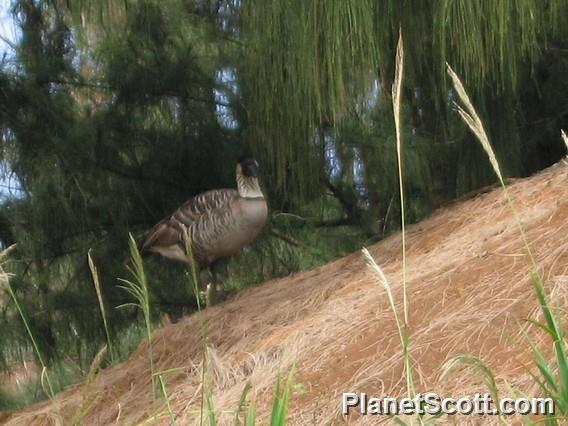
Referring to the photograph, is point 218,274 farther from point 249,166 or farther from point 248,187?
point 249,166

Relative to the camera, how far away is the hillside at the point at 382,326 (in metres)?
2.56

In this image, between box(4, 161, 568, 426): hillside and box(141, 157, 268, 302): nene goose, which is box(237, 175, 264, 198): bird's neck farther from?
box(4, 161, 568, 426): hillside

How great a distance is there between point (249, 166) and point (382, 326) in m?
2.14

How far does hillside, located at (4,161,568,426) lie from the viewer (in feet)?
8.39

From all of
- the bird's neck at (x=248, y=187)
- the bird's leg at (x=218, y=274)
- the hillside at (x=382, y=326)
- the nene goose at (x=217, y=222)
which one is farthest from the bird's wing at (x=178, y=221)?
the hillside at (x=382, y=326)

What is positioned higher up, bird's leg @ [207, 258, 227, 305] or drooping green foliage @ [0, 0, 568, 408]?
drooping green foliage @ [0, 0, 568, 408]

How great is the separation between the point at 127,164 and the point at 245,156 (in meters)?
0.57

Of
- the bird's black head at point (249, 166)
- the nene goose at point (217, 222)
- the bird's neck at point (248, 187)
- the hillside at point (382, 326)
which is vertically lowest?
the hillside at point (382, 326)

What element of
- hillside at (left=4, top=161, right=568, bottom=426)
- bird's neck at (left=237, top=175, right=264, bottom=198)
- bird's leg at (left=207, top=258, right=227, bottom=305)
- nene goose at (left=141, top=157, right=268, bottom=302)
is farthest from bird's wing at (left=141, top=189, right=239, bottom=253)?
hillside at (left=4, top=161, right=568, bottom=426)

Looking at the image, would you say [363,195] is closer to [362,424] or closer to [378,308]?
[378,308]

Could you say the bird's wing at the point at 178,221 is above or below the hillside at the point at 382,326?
above

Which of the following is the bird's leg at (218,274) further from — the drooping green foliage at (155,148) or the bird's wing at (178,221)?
the bird's wing at (178,221)

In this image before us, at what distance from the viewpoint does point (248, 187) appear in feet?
16.9

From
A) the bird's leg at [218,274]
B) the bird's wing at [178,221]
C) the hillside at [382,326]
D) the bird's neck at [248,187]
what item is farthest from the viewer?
the bird's leg at [218,274]
